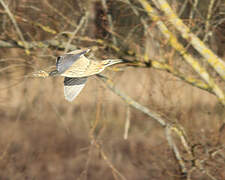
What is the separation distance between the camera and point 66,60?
6.60 feet

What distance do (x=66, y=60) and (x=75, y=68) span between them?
63 mm

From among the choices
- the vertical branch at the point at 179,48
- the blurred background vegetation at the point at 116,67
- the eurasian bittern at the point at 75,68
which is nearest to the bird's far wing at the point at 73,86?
the eurasian bittern at the point at 75,68

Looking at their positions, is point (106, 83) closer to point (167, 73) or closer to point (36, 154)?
point (167, 73)

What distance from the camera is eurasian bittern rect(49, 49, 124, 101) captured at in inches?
76.6

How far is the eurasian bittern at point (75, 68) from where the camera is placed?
6.38 feet

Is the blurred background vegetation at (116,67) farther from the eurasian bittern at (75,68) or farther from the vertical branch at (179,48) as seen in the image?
the eurasian bittern at (75,68)

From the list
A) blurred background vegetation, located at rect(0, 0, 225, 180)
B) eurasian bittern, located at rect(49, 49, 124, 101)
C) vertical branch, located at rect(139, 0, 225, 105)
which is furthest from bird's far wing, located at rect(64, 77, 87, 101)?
vertical branch, located at rect(139, 0, 225, 105)

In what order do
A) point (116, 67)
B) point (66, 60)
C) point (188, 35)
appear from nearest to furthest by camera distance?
point (66, 60)
point (188, 35)
point (116, 67)

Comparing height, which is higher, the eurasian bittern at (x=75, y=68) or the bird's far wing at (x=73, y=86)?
the eurasian bittern at (x=75, y=68)

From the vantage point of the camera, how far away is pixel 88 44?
10.8 ft

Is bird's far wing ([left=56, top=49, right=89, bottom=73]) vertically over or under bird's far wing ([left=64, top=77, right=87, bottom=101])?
over

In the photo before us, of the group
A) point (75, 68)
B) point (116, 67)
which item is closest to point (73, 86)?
point (75, 68)

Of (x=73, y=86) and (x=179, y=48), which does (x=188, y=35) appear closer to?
(x=179, y=48)

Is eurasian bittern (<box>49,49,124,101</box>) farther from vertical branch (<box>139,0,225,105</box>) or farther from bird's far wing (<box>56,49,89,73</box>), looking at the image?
vertical branch (<box>139,0,225,105</box>)
